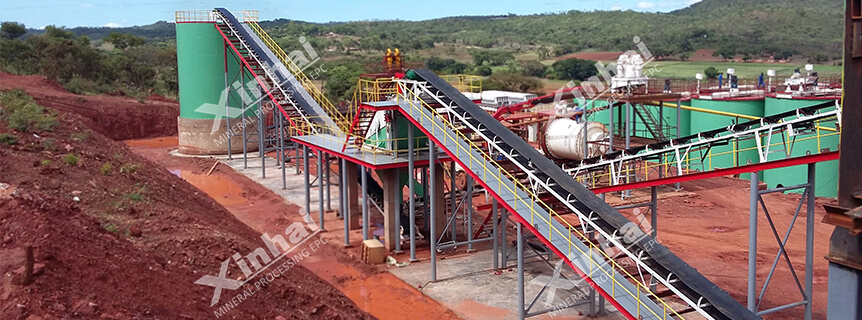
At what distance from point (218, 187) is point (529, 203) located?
21.4 metres

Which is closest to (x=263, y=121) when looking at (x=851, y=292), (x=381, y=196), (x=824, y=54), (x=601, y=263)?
(x=381, y=196)

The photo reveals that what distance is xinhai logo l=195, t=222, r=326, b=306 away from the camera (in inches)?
596

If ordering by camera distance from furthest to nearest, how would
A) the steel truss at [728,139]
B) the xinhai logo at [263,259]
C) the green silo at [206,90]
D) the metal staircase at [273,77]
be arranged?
the green silo at [206,90] → the metal staircase at [273,77] → the xinhai logo at [263,259] → the steel truss at [728,139]

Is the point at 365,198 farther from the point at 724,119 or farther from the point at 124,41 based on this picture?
the point at 124,41

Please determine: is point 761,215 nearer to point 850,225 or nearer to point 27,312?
point 850,225

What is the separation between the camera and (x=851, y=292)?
28.2 ft

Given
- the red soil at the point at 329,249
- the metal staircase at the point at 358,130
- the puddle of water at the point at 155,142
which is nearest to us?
the red soil at the point at 329,249

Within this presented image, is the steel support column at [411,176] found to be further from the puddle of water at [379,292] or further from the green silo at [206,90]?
the green silo at [206,90]

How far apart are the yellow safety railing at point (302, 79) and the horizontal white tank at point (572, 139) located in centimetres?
923

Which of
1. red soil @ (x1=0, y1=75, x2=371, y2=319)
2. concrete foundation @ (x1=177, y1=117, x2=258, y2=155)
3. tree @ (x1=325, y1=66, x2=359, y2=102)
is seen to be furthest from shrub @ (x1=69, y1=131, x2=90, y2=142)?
tree @ (x1=325, y1=66, x2=359, y2=102)

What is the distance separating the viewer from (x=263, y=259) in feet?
60.2

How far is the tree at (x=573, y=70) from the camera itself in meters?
108

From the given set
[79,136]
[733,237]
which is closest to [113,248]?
[79,136]

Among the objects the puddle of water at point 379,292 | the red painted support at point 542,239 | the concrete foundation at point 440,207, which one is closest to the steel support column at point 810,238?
the red painted support at point 542,239
